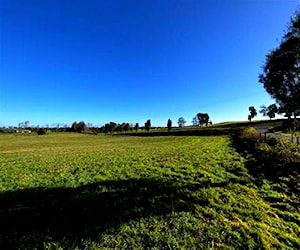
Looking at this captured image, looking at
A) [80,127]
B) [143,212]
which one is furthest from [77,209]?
[80,127]

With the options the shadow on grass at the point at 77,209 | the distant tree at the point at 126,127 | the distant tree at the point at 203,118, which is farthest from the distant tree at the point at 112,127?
the shadow on grass at the point at 77,209

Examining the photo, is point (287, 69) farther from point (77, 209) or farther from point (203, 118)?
point (203, 118)

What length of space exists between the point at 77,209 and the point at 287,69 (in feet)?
40.7

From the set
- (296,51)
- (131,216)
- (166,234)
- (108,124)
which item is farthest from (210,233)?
(108,124)

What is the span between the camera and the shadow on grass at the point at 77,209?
22.5 feet

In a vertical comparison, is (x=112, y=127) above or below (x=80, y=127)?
below

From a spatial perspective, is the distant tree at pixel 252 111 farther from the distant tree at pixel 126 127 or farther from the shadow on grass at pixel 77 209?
the shadow on grass at pixel 77 209

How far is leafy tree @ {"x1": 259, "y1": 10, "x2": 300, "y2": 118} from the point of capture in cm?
A: 1345

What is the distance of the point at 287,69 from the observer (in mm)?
13727

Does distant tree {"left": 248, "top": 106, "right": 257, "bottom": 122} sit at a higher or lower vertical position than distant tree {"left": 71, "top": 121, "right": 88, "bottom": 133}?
higher

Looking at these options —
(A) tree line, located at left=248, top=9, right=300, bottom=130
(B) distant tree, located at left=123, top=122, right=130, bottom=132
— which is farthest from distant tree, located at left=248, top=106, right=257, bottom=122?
(A) tree line, located at left=248, top=9, right=300, bottom=130

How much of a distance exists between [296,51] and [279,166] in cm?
815

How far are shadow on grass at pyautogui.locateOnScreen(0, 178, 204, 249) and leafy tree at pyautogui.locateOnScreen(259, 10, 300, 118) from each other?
8251 mm

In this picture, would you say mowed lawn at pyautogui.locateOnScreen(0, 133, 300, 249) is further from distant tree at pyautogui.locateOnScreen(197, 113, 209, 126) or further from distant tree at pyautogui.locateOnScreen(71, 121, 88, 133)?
distant tree at pyautogui.locateOnScreen(197, 113, 209, 126)
